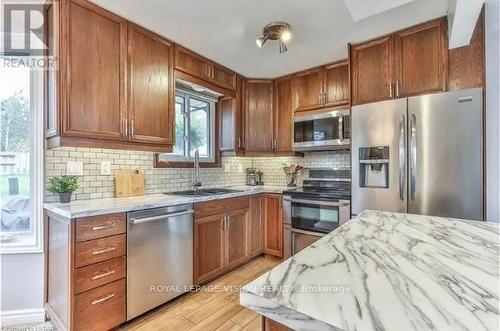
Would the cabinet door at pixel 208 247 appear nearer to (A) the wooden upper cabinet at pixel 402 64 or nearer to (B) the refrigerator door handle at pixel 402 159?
(B) the refrigerator door handle at pixel 402 159

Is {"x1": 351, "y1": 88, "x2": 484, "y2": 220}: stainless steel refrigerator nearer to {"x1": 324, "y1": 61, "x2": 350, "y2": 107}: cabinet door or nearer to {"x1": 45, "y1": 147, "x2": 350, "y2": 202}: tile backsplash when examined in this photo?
{"x1": 324, "y1": 61, "x2": 350, "y2": 107}: cabinet door

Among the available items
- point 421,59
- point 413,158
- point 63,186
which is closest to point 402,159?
point 413,158

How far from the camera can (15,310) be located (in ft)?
6.17

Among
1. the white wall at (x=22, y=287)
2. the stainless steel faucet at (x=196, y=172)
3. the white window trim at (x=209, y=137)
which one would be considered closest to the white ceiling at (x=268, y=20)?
the white window trim at (x=209, y=137)

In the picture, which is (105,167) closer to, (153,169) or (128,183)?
(128,183)

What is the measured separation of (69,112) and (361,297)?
2049 millimetres

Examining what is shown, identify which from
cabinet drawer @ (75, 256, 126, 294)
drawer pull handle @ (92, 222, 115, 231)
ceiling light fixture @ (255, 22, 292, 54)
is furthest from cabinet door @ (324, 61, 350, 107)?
Result: cabinet drawer @ (75, 256, 126, 294)

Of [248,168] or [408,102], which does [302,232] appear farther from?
[408,102]

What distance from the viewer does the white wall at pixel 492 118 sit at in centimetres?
178

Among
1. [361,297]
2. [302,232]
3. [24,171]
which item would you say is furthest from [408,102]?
[24,171]

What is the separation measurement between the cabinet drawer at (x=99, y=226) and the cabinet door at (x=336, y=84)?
2480mm

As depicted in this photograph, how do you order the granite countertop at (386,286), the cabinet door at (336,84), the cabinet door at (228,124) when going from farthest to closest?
the cabinet door at (228,124) → the cabinet door at (336,84) → the granite countertop at (386,286)

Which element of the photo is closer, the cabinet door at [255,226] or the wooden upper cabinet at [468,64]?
the wooden upper cabinet at [468,64]

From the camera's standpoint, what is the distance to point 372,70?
2410 mm
